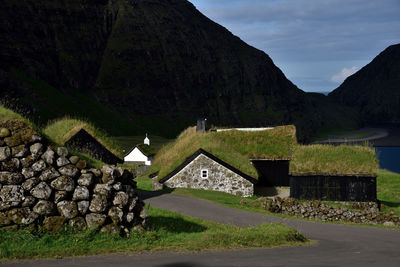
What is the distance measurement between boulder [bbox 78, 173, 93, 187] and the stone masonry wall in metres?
31.8

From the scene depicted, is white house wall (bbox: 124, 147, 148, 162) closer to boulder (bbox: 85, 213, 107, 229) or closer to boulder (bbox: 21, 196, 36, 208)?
boulder (bbox: 85, 213, 107, 229)

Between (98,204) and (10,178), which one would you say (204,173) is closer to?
(98,204)

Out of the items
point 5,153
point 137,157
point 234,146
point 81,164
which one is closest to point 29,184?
point 5,153

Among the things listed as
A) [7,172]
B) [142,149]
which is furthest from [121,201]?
[142,149]

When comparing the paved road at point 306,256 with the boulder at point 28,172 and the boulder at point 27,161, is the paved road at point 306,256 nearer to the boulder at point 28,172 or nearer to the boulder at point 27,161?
the boulder at point 28,172

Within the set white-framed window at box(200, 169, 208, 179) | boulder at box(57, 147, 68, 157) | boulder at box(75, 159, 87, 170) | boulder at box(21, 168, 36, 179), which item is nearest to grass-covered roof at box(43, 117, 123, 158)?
white-framed window at box(200, 169, 208, 179)

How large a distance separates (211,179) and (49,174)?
107 feet

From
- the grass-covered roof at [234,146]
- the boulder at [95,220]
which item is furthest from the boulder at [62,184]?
the grass-covered roof at [234,146]

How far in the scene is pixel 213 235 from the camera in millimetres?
17422

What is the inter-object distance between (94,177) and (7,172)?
8.45 ft

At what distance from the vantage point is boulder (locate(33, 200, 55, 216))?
1533cm

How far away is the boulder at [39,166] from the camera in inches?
623

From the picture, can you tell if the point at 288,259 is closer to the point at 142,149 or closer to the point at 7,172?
the point at 7,172

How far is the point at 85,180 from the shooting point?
1600cm
